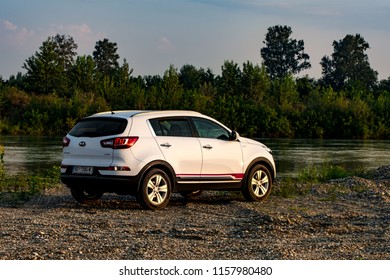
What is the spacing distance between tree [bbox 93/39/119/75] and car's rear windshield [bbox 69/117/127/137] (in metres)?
119

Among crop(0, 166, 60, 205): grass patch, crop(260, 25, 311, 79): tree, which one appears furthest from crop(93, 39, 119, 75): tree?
crop(0, 166, 60, 205): grass patch

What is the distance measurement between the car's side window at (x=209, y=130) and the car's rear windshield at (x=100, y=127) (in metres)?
1.60

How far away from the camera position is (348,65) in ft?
446

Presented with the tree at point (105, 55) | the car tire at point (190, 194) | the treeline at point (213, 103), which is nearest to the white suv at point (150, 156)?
the car tire at point (190, 194)

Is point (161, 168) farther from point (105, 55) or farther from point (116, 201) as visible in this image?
point (105, 55)

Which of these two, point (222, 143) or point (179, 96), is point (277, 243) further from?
point (179, 96)

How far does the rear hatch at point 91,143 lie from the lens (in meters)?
13.3

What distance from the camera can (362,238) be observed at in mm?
10555

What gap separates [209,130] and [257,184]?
1.56 meters

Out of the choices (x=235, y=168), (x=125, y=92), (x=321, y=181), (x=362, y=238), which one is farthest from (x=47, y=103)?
(x=362, y=238)

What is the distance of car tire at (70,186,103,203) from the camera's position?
14.6 meters

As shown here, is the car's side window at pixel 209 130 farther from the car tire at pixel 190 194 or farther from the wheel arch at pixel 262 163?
the car tire at pixel 190 194

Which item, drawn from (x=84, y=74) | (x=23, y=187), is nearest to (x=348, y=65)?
(x=84, y=74)
